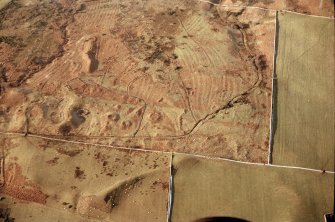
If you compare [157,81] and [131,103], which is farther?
[157,81]

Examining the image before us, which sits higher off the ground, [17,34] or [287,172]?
[17,34]

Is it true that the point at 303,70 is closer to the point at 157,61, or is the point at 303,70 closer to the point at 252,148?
the point at 252,148

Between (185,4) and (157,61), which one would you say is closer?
(157,61)

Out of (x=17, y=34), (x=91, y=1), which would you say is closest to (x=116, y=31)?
(x=91, y=1)

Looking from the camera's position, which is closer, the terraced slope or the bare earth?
the bare earth

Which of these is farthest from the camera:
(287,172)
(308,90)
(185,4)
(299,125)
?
(185,4)

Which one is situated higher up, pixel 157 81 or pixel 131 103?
pixel 157 81

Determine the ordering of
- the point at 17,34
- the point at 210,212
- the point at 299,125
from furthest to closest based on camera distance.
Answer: the point at 17,34 < the point at 299,125 < the point at 210,212

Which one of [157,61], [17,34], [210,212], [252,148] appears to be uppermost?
[17,34]

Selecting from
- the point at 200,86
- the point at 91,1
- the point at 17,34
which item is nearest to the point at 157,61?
the point at 200,86

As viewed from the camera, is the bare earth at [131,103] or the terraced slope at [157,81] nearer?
the bare earth at [131,103]

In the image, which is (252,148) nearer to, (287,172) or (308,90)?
(287,172)
